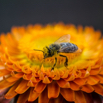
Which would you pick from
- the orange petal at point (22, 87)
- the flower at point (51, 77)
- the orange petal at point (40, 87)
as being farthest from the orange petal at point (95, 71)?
the orange petal at point (22, 87)

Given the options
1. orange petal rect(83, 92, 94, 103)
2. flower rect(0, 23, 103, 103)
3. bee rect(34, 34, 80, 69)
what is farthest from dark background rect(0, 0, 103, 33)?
orange petal rect(83, 92, 94, 103)

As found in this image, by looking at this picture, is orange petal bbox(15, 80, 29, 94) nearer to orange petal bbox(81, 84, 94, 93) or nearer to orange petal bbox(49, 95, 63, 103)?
orange petal bbox(49, 95, 63, 103)

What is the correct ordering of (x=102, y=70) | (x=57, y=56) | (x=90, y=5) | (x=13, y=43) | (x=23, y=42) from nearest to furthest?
1. (x=102, y=70)
2. (x=57, y=56)
3. (x=23, y=42)
4. (x=13, y=43)
5. (x=90, y=5)

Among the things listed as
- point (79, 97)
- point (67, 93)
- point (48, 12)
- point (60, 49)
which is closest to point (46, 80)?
point (67, 93)

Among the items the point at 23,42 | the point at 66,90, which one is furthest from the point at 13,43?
the point at 66,90

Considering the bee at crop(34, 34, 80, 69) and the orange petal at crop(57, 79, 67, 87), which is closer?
the orange petal at crop(57, 79, 67, 87)

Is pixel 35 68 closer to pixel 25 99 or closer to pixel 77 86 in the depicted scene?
pixel 25 99
